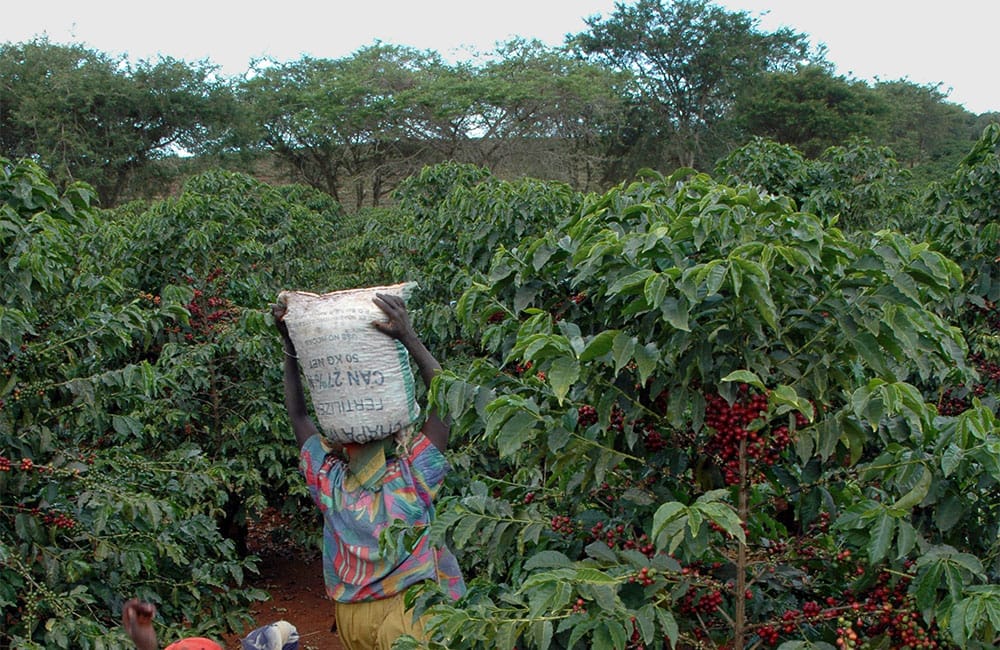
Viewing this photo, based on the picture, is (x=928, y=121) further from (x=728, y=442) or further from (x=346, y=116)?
(x=728, y=442)

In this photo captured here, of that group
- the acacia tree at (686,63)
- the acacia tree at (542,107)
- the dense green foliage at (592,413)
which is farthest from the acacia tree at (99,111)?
the dense green foliage at (592,413)

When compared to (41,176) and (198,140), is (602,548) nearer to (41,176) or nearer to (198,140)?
(41,176)

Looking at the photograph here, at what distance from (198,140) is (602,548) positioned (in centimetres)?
2556

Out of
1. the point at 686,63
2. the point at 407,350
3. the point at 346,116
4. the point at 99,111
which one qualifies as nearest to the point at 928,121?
the point at 686,63

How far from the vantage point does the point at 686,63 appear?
31.9 meters

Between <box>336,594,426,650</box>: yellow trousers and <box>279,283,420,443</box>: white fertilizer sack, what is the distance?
540 mm

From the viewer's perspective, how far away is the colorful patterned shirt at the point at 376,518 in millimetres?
3150

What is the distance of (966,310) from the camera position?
509cm

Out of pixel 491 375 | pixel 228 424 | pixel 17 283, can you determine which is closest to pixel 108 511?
pixel 17 283

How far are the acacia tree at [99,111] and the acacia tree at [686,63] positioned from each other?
13149mm

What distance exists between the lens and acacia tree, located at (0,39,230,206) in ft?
76.1

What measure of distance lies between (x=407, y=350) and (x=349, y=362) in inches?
8.7

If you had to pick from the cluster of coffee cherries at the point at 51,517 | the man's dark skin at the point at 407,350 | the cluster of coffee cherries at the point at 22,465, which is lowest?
the cluster of coffee cherries at the point at 51,517

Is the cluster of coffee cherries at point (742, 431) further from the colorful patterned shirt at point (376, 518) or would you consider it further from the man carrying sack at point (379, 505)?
the colorful patterned shirt at point (376, 518)
